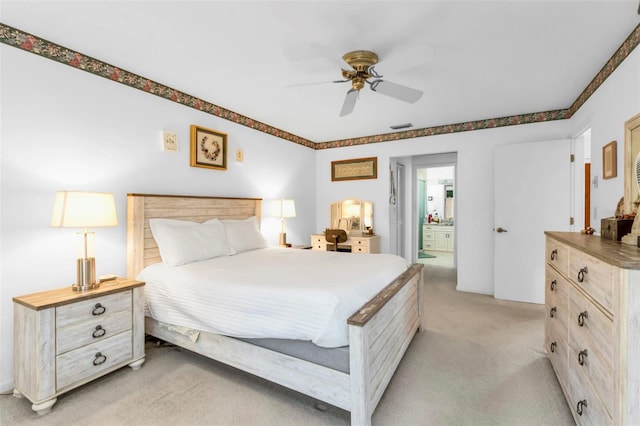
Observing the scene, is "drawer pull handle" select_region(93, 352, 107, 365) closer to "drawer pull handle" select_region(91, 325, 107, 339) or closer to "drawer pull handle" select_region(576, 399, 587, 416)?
"drawer pull handle" select_region(91, 325, 107, 339)

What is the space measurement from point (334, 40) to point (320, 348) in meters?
2.06

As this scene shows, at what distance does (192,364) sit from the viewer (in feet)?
7.79

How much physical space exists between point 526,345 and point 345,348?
1992 mm

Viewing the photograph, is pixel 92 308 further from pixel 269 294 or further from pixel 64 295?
pixel 269 294

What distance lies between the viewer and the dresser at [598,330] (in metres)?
1.09

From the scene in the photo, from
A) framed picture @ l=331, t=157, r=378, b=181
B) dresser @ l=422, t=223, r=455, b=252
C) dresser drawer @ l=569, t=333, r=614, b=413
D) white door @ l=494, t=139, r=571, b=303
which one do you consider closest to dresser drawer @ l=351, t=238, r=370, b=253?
framed picture @ l=331, t=157, r=378, b=181

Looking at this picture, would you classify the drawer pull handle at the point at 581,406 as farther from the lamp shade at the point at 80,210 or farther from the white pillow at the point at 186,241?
the lamp shade at the point at 80,210

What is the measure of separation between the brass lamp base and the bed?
0.47m

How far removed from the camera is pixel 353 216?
5.32 metres

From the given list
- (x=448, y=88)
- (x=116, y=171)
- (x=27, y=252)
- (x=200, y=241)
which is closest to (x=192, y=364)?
(x=200, y=241)

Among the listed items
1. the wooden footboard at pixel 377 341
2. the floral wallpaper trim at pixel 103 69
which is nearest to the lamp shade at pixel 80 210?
the floral wallpaper trim at pixel 103 69

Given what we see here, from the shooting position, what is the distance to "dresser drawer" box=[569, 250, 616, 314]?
4.00ft

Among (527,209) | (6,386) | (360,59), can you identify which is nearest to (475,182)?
(527,209)

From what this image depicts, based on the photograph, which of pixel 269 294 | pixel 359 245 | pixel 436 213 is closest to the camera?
pixel 269 294
